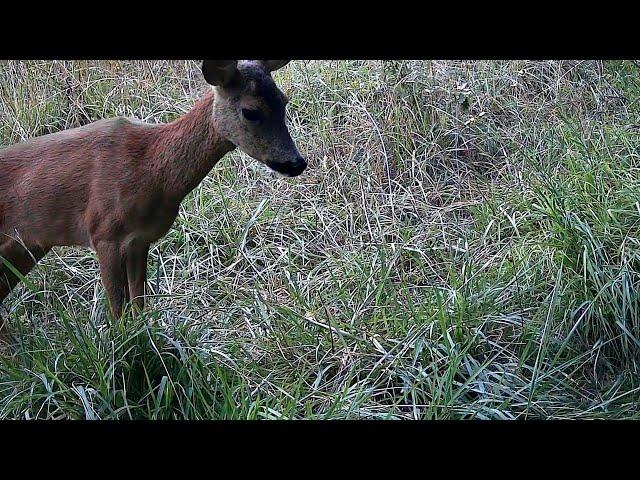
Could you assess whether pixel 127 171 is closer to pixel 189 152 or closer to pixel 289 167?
pixel 189 152

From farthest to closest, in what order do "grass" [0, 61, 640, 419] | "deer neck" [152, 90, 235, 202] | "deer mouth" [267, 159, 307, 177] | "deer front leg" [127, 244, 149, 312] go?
"deer front leg" [127, 244, 149, 312], "deer neck" [152, 90, 235, 202], "deer mouth" [267, 159, 307, 177], "grass" [0, 61, 640, 419]

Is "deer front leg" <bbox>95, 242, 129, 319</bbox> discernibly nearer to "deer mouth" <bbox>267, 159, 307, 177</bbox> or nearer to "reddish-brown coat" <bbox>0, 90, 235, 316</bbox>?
"reddish-brown coat" <bbox>0, 90, 235, 316</bbox>

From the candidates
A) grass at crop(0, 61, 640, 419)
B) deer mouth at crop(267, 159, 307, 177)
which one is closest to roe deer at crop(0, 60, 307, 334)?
deer mouth at crop(267, 159, 307, 177)

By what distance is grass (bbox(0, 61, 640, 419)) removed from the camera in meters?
3.05

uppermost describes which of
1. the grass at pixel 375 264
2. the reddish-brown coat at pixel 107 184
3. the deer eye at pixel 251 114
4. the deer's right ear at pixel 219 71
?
the deer's right ear at pixel 219 71

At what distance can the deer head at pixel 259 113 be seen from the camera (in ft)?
10.6

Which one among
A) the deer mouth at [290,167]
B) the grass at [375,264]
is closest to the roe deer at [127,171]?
A: the deer mouth at [290,167]

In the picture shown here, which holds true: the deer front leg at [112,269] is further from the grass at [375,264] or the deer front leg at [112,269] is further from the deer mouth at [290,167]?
the deer mouth at [290,167]

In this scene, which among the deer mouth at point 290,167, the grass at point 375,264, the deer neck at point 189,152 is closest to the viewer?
the grass at point 375,264

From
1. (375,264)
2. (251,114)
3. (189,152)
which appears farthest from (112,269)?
(375,264)

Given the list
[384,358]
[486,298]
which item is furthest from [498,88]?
[384,358]

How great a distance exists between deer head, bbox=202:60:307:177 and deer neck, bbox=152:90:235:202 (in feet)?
0.57
